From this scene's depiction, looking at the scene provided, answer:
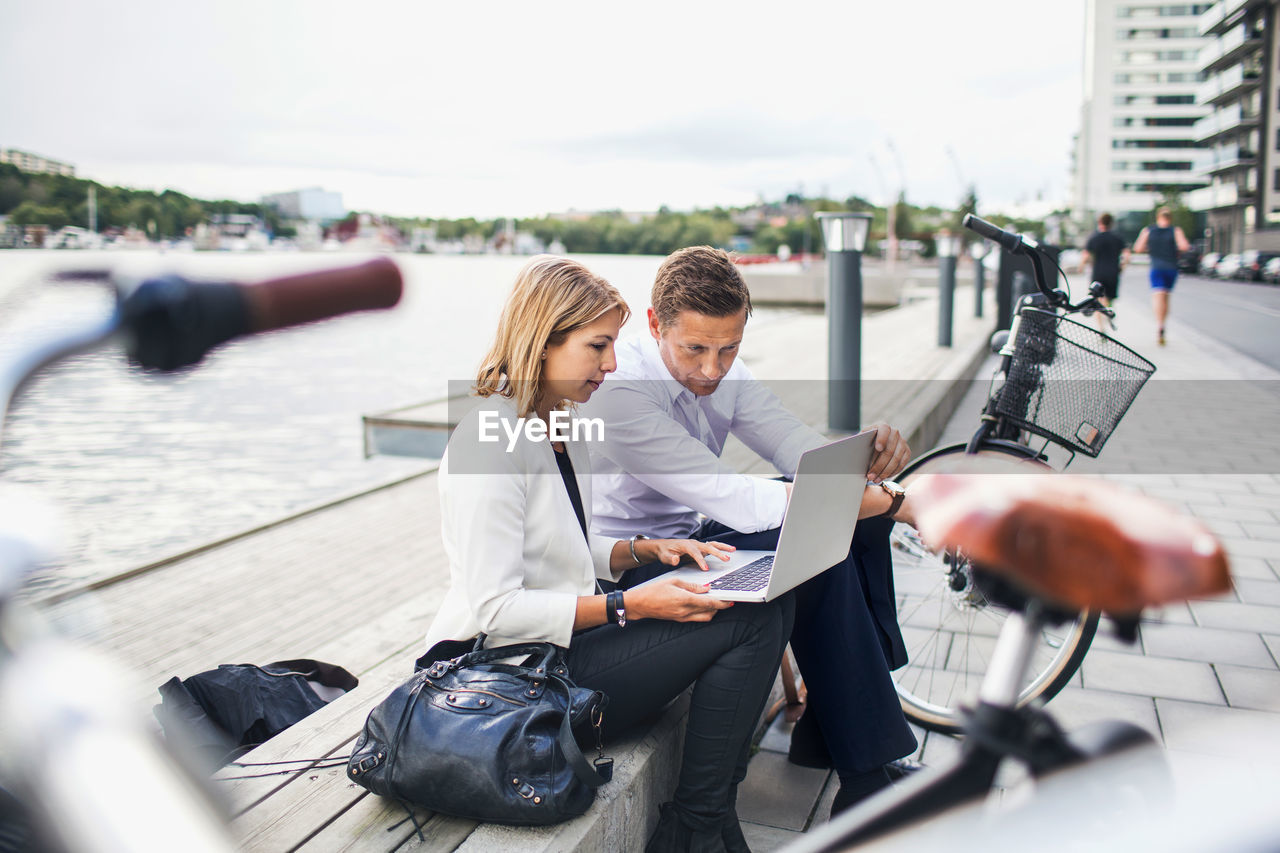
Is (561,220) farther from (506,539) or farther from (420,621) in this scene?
(506,539)

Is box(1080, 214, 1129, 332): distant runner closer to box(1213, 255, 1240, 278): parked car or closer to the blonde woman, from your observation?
the blonde woman

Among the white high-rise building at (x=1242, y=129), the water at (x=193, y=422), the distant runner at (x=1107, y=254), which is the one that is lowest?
the water at (x=193, y=422)

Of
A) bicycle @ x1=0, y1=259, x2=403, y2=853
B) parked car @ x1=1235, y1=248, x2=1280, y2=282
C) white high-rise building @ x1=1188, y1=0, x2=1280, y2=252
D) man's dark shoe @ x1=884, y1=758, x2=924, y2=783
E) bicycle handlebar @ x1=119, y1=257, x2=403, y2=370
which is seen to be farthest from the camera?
white high-rise building @ x1=1188, y1=0, x2=1280, y2=252

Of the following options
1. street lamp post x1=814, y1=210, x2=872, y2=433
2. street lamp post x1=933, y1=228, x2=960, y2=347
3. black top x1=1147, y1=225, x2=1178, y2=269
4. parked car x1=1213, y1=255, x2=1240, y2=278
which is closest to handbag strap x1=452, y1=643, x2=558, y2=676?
street lamp post x1=814, y1=210, x2=872, y2=433

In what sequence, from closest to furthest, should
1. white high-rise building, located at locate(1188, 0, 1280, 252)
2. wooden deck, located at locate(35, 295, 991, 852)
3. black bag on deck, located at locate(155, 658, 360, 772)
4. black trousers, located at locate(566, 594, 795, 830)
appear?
1. wooden deck, located at locate(35, 295, 991, 852)
2. black trousers, located at locate(566, 594, 795, 830)
3. black bag on deck, located at locate(155, 658, 360, 772)
4. white high-rise building, located at locate(1188, 0, 1280, 252)

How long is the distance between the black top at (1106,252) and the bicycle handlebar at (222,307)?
44.5ft

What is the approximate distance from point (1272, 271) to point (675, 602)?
39373mm

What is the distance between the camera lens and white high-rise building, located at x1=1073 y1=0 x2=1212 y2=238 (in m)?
90.5

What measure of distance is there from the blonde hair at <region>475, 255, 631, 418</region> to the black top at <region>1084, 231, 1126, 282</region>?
1227cm

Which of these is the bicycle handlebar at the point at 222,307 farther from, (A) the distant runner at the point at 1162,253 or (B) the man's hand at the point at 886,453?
(A) the distant runner at the point at 1162,253

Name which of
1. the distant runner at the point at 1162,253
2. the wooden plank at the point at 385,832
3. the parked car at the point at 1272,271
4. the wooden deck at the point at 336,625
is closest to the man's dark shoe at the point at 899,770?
the wooden deck at the point at 336,625

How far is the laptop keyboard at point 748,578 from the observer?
2105mm

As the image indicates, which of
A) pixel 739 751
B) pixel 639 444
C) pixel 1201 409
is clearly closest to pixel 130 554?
pixel 639 444

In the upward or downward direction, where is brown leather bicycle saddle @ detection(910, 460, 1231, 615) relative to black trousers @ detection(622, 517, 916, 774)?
upward
